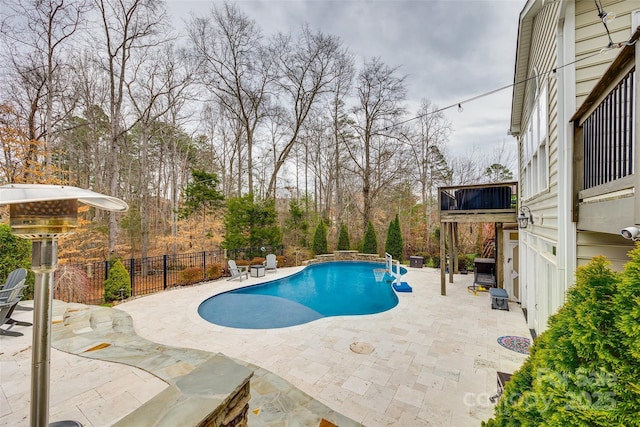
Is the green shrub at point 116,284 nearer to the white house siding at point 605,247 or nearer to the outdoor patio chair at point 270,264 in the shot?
the outdoor patio chair at point 270,264

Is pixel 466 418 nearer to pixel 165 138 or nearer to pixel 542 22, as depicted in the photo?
pixel 542 22

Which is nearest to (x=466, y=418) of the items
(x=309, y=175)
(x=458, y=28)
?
(x=458, y=28)

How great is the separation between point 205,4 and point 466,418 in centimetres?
1792

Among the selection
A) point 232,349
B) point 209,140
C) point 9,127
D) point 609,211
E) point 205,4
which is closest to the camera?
point 609,211

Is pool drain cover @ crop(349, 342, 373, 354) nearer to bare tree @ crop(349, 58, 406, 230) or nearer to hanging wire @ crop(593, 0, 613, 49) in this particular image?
hanging wire @ crop(593, 0, 613, 49)

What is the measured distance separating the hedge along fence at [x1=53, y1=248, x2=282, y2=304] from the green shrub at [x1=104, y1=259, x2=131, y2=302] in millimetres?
192

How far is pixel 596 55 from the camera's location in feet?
8.89

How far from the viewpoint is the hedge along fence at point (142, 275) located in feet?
25.7

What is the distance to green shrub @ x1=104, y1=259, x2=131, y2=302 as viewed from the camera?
763cm

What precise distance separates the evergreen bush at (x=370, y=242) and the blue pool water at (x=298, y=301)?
3145mm

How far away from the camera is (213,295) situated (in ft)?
28.0

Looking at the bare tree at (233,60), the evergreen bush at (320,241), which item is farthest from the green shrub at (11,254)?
the evergreen bush at (320,241)

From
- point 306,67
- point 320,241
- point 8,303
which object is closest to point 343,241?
point 320,241

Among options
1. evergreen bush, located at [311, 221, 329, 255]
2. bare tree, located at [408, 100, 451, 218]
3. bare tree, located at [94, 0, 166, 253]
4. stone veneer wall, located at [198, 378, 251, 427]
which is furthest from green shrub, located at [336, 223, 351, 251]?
stone veneer wall, located at [198, 378, 251, 427]
